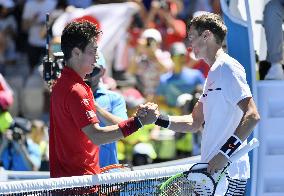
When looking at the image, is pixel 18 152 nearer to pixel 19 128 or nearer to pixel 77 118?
pixel 19 128

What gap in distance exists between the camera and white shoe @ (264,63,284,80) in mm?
8686

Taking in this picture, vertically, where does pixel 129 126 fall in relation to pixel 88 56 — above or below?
below

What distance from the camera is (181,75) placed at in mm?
14367

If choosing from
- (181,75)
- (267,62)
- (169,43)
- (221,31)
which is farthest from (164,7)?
(221,31)

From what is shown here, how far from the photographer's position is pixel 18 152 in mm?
12461

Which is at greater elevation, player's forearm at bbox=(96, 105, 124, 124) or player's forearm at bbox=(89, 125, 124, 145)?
player's forearm at bbox=(89, 125, 124, 145)

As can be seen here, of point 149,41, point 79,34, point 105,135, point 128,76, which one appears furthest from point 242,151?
point 128,76

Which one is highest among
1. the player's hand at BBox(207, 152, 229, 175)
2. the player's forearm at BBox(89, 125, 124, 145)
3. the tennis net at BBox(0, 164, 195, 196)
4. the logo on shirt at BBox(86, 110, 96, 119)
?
the logo on shirt at BBox(86, 110, 96, 119)

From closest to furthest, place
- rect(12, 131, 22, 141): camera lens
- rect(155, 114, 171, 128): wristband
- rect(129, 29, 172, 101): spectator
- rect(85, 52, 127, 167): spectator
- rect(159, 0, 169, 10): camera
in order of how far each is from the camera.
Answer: rect(155, 114, 171, 128): wristband < rect(85, 52, 127, 167): spectator < rect(12, 131, 22, 141): camera lens < rect(129, 29, 172, 101): spectator < rect(159, 0, 169, 10): camera

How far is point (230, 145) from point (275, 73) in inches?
98.0

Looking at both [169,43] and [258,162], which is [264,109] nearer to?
[258,162]

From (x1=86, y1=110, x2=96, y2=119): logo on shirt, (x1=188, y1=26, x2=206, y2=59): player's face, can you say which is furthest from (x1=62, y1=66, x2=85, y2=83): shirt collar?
(x1=188, y1=26, x2=206, y2=59): player's face

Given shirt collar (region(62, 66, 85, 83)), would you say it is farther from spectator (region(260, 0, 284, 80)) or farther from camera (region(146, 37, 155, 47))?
camera (region(146, 37, 155, 47))

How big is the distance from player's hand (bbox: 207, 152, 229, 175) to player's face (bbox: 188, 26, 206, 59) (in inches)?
27.4
